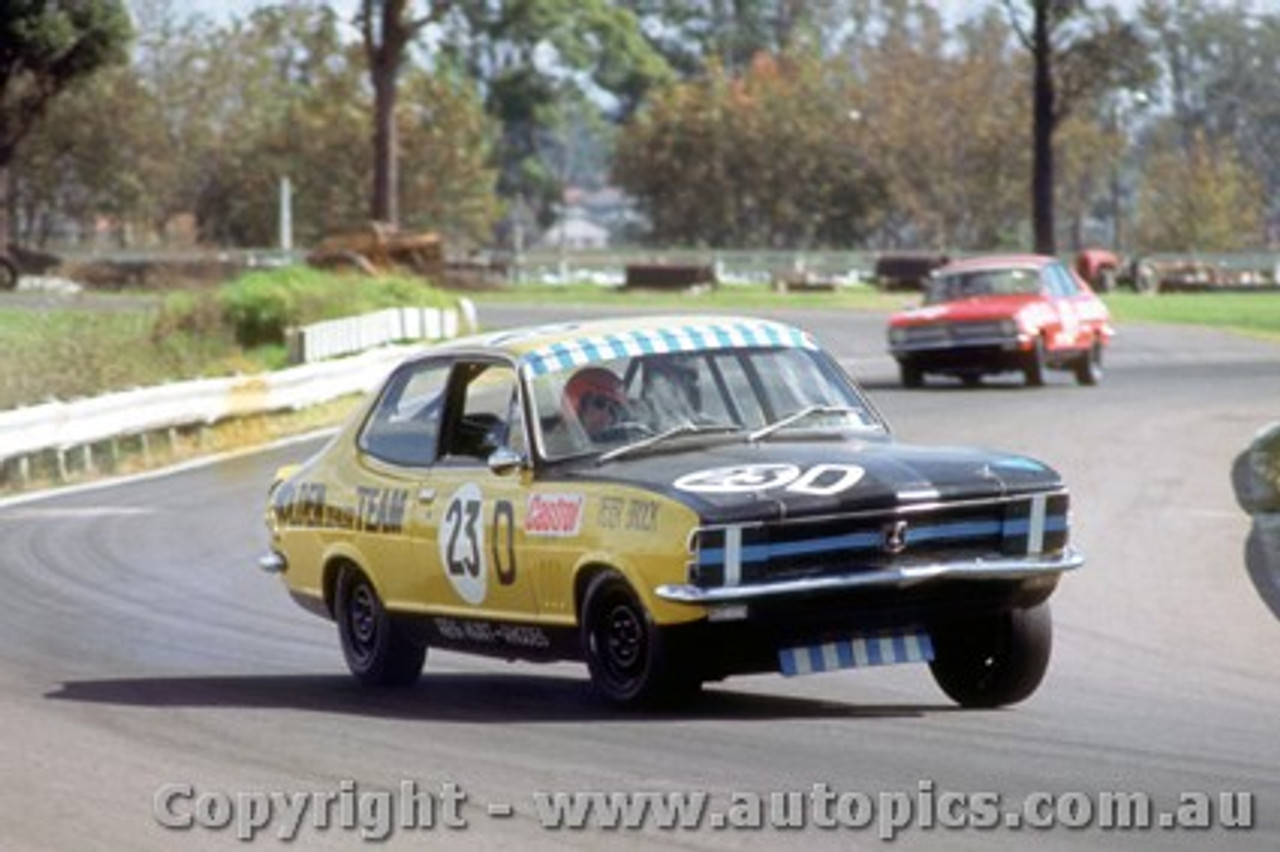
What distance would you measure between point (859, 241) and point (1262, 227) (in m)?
23.2

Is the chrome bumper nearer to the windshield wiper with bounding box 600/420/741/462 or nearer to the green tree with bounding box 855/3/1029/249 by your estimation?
the windshield wiper with bounding box 600/420/741/462

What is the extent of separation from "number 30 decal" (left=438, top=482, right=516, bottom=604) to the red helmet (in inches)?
19.3

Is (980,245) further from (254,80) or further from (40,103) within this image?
(40,103)

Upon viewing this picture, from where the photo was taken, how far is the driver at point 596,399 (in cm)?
1242

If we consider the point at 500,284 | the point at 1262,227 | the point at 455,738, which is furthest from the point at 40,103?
the point at 1262,227

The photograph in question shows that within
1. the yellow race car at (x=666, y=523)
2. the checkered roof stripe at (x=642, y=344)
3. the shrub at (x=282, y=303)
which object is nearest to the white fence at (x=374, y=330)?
the shrub at (x=282, y=303)

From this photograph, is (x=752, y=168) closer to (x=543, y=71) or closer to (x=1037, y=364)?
(x=543, y=71)

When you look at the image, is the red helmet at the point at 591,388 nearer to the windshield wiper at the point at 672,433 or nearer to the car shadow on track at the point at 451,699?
the windshield wiper at the point at 672,433

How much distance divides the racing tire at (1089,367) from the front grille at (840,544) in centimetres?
2680

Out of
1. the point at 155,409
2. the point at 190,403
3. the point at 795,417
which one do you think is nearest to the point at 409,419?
the point at 795,417

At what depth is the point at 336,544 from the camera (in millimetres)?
13562

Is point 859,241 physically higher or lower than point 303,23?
lower

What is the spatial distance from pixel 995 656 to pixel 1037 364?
82.6 feet

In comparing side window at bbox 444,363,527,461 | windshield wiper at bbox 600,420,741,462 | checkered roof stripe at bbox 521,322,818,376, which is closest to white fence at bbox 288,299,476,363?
side window at bbox 444,363,527,461
